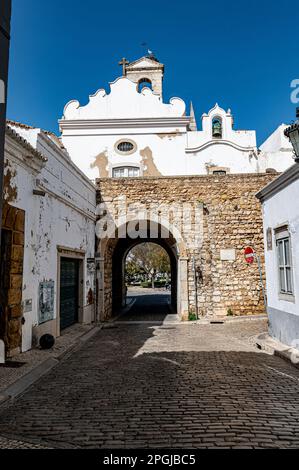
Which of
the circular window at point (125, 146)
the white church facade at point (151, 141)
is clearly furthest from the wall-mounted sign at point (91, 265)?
the circular window at point (125, 146)

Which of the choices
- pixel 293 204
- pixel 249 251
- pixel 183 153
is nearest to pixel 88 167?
pixel 183 153

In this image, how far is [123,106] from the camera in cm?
1884

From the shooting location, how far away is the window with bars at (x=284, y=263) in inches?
289

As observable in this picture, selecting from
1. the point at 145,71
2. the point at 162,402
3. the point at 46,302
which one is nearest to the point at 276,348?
the point at 162,402

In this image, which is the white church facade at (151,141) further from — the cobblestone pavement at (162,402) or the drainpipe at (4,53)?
the drainpipe at (4,53)

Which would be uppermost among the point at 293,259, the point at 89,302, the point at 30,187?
the point at 30,187

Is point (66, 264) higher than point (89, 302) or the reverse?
higher

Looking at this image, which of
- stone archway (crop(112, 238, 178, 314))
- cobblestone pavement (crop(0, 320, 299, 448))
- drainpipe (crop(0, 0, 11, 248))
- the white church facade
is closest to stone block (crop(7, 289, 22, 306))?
cobblestone pavement (crop(0, 320, 299, 448))

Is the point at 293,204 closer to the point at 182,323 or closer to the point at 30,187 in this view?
the point at 30,187

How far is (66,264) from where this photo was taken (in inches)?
414

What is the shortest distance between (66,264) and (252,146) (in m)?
12.4

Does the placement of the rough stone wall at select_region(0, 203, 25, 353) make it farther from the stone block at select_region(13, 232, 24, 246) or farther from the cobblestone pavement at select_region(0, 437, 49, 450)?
the cobblestone pavement at select_region(0, 437, 49, 450)

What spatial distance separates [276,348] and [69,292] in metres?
6.34

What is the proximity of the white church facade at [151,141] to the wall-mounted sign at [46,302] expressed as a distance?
394 inches
